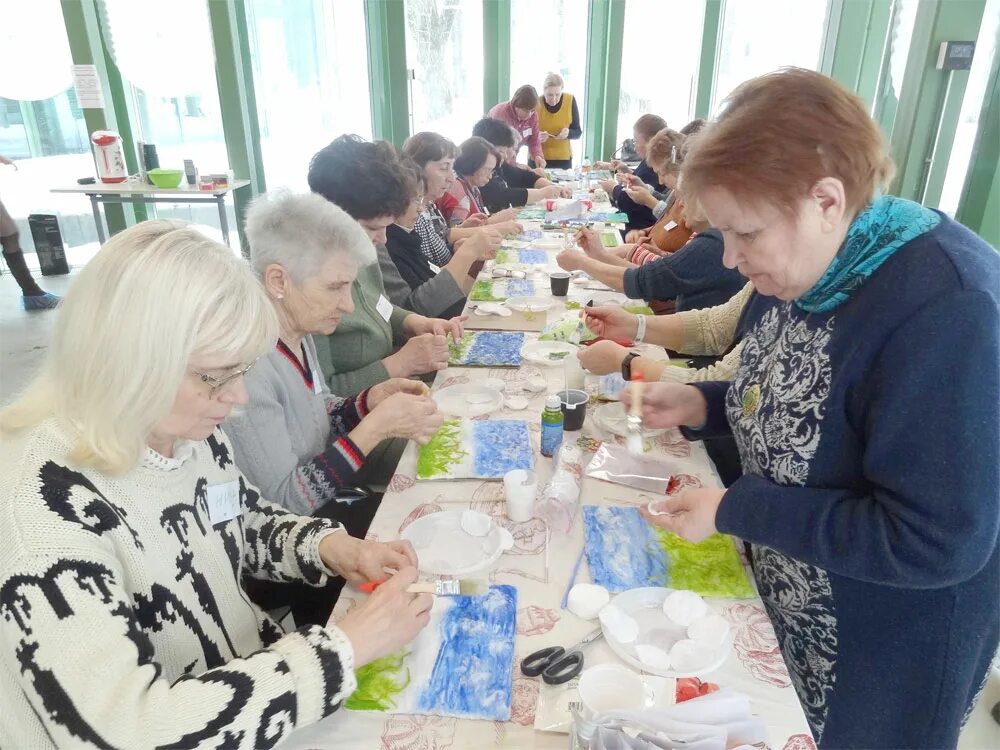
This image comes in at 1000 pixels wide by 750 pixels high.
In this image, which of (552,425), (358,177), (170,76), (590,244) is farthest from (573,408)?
(170,76)

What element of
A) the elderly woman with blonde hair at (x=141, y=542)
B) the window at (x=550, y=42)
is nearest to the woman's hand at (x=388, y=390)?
the elderly woman with blonde hair at (x=141, y=542)

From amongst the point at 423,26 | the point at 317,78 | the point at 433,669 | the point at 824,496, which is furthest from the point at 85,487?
the point at 423,26

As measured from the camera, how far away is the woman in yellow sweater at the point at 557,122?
24.9 feet

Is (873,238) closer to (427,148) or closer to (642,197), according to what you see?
(427,148)

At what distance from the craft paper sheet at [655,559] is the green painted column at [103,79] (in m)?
5.79

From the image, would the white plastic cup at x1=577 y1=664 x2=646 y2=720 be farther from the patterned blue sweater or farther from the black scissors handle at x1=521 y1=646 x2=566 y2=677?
the patterned blue sweater

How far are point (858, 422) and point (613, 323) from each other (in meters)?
1.33

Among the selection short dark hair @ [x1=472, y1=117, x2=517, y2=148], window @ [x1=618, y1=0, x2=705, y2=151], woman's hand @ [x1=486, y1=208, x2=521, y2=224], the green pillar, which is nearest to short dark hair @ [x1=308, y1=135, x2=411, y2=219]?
woman's hand @ [x1=486, y1=208, x2=521, y2=224]

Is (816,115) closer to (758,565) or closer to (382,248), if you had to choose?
(758,565)

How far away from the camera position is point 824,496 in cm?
108

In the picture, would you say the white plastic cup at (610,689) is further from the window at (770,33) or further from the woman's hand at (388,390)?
the window at (770,33)

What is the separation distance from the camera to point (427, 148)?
12.1ft

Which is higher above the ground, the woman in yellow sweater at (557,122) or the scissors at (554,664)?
the woman in yellow sweater at (557,122)

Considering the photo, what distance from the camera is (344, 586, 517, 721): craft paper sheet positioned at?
0.99 metres
